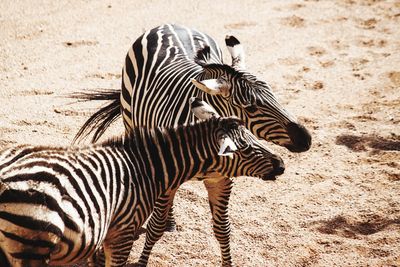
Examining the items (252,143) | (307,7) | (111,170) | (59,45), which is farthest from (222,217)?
(307,7)

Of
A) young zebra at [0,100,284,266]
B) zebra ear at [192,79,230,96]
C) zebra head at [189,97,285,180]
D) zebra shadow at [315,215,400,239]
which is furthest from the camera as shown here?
zebra shadow at [315,215,400,239]

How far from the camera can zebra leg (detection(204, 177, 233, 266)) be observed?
17.5ft

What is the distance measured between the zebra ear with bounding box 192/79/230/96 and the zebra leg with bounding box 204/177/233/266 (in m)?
0.76

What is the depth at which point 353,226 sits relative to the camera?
6359mm

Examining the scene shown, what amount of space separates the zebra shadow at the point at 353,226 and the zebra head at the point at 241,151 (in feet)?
5.79

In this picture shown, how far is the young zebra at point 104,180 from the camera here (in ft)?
11.9

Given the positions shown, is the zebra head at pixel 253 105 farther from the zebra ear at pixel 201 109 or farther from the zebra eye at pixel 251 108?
the zebra ear at pixel 201 109

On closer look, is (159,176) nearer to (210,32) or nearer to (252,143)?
(252,143)

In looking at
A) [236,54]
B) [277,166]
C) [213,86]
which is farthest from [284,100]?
[277,166]

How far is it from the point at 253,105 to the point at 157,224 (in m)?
1.46

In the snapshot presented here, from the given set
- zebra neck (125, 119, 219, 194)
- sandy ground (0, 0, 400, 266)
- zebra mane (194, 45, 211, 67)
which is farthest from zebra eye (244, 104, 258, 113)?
sandy ground (0, 0, 400, 266)

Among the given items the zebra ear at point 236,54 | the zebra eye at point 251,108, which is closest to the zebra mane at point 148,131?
the zebra eye at point 251,108

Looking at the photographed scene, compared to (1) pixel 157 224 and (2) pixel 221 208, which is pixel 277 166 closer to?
(2) pixel 221 208

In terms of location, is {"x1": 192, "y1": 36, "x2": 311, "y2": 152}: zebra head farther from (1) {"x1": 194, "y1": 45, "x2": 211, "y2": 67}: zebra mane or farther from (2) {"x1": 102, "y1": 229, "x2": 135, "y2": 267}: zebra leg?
(2) {"x1": 102, "y1": 229, "x2": 135, "y2": 267}: zebra leg
